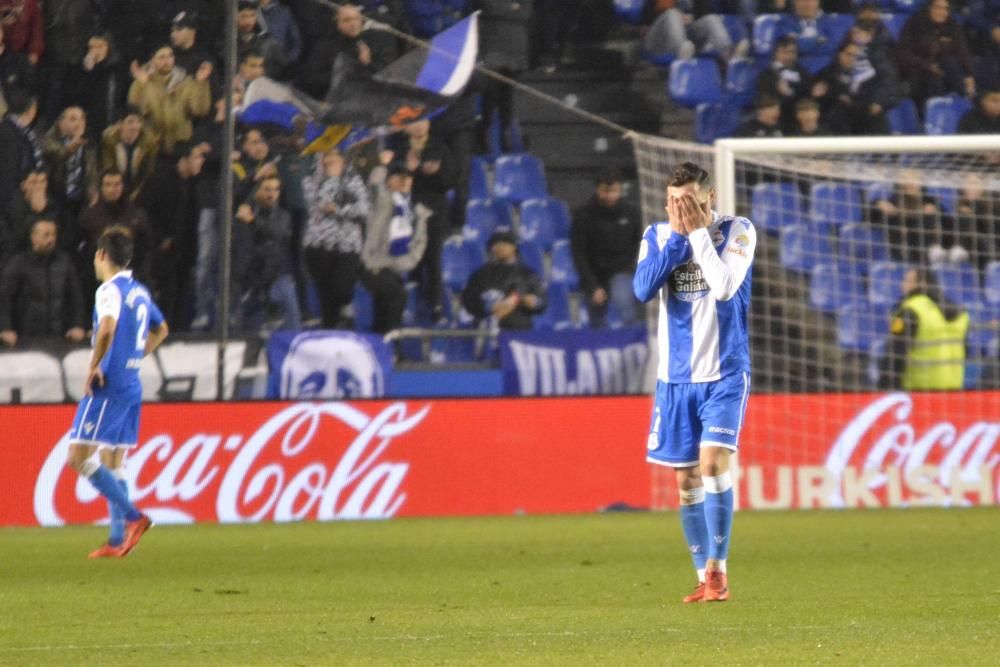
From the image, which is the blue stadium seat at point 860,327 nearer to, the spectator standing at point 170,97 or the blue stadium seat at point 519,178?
the blue stadium seat at point 519,178

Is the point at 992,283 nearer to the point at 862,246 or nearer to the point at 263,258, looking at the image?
the point at 862,246

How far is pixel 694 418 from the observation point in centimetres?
720

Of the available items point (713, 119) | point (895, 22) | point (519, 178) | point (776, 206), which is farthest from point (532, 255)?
point (895, 22)

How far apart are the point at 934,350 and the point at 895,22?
4.36m

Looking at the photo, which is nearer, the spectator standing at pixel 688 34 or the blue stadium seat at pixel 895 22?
the spectator standing at pixel 688 34

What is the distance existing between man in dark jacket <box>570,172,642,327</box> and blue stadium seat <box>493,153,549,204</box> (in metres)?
0.87

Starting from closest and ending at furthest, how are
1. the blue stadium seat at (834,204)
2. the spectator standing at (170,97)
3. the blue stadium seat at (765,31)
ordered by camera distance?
the spectator standing at (170,97) < the blue stadium seat at (834,204) < the blue stadium seat at (765,31)

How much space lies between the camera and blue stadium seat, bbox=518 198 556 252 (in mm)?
15445

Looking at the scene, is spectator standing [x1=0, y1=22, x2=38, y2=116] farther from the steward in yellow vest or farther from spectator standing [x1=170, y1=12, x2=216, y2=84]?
the steward in yellow vest

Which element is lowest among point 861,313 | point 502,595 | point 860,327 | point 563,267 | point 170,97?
point 502,595

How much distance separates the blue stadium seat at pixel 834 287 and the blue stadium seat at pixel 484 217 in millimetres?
2682

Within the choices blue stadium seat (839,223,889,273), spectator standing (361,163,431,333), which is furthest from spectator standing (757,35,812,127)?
spectator standing (361,163,431,333)

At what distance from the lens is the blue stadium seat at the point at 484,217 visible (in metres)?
15.4

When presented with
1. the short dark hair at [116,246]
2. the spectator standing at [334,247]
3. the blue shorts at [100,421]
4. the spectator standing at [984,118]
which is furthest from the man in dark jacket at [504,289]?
the short dark hair at [116,246]
